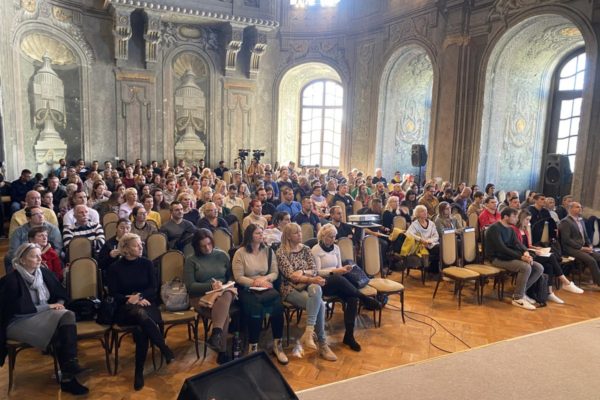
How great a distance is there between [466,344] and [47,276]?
157 inches

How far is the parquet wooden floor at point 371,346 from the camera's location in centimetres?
368

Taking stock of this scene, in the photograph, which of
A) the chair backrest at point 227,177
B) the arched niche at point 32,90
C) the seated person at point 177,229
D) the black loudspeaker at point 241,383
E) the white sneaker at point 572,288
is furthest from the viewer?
the chair backrest at point 227,177

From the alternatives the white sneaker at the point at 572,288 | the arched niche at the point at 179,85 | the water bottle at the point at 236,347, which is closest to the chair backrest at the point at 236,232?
the water bottle at the point at 236,347

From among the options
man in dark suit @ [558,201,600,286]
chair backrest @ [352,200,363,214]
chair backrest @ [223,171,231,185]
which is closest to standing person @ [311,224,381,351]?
chair backrest @ [352,200,363,214]

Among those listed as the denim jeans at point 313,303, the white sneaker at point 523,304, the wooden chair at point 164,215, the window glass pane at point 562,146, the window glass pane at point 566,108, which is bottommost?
the white sneaker at point 523,304

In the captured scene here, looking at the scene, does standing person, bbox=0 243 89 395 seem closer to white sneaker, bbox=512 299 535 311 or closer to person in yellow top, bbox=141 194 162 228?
person in yellow top, bbox=141 194 162 228

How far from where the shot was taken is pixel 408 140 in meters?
13.7

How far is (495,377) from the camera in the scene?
10.9ft

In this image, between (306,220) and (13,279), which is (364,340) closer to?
(306,220)

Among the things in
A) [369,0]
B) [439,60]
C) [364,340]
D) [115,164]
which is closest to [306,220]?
[364,340]

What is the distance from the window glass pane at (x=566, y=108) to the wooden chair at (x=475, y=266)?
21.2ft

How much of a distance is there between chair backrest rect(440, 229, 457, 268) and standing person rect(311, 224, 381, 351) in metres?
1.65

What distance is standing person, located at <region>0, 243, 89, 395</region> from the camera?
347 cm

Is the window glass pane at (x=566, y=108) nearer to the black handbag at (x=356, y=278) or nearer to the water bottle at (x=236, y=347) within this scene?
the black handbag at (x=356, y=278)
